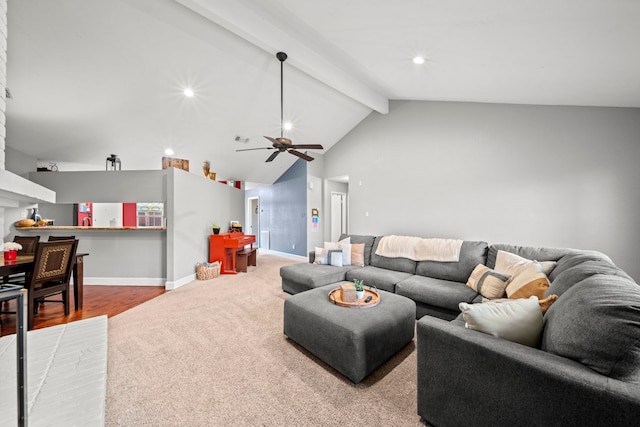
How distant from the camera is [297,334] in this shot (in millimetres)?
2197

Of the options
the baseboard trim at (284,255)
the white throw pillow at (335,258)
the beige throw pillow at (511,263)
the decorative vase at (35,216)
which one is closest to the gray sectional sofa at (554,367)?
the beige throw pillow at (511,263)

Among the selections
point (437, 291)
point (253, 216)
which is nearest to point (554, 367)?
point (437, 291)

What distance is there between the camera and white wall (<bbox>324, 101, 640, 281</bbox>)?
3018 mm

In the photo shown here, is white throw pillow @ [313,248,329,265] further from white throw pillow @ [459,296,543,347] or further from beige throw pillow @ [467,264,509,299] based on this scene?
white throw pillow @ [459,296,543,347]

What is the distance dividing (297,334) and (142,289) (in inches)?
126

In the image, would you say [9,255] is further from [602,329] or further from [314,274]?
[602,329]

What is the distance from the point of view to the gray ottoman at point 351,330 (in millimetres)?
1777

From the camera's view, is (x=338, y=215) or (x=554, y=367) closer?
(x=554, y=367)

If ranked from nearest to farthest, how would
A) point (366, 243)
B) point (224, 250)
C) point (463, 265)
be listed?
1. point (463, 265)
2. point (366, 243)
3. point (224, 250)

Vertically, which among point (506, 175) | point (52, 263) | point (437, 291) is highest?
point (506, 175)

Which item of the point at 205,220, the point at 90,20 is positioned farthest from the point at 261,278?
the point at 90,20

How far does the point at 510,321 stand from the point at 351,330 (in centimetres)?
95

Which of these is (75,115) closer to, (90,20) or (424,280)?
(90,20)

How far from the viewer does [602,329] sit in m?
0.99
